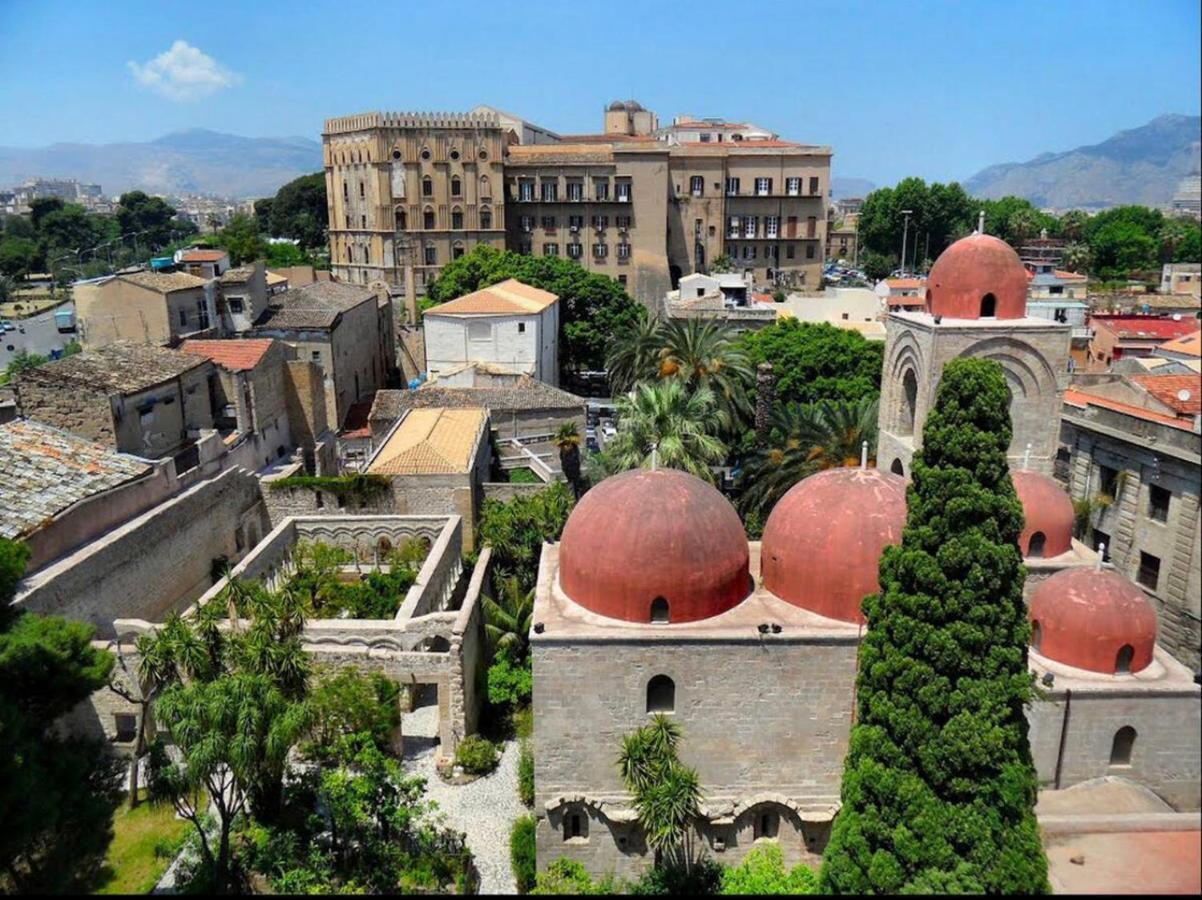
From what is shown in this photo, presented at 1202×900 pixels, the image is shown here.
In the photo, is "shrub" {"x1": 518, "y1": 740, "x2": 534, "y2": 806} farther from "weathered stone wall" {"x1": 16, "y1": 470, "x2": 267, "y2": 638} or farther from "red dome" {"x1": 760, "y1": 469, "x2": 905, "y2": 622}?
"weathered stone wall" {"x1": 16, "y1": 470, "x2": 267, "y2": 638}

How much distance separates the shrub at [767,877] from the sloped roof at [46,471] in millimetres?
14568

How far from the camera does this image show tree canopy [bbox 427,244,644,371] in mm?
49094

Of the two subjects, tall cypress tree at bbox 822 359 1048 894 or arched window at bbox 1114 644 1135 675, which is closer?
tall cypress tree at bbox 822 359 1048 894

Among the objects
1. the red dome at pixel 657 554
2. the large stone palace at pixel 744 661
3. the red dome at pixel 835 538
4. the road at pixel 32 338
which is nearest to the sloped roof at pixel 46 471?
the large stone palace at pixel 744 661

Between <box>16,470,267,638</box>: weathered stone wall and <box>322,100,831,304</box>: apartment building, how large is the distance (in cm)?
4156

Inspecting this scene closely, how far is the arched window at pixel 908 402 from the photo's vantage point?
20.2 meters

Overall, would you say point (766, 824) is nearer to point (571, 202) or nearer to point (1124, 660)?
point (1124, 660)

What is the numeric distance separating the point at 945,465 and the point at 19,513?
17176mm

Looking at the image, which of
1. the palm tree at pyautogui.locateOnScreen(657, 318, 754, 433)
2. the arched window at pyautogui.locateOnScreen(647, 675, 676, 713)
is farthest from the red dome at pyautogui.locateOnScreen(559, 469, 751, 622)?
the palm tree at pyautogui.locateOnScreen(657, 318, 754, 433)

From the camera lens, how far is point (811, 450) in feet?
78.0

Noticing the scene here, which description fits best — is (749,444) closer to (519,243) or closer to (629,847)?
(629,847)

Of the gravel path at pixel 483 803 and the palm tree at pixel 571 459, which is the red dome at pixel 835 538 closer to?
the gravel path at pixel 483 803

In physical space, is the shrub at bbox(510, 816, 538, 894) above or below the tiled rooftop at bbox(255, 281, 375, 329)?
below

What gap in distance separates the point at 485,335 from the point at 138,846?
28452 millimetres
